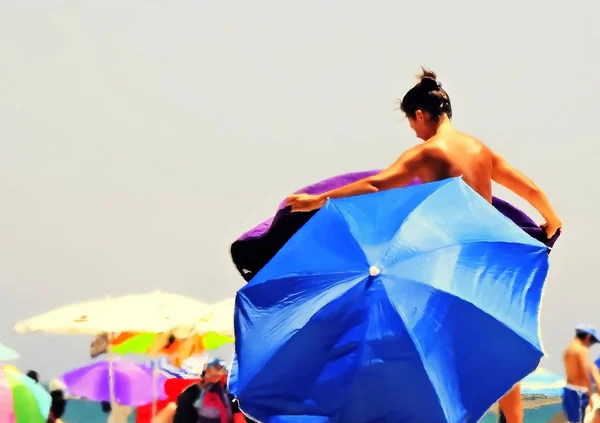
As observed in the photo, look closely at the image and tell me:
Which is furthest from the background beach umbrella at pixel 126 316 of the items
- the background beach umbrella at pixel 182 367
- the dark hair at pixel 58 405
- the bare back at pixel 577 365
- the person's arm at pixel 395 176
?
the person's arm at pixel 395 176

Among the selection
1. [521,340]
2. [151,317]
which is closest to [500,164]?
[521,340]

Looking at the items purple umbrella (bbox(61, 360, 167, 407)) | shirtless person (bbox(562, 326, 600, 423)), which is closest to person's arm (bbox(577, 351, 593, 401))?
shirtless person (bbox(562, 326, 600, 423))

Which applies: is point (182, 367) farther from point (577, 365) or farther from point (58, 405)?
point (577, 365)

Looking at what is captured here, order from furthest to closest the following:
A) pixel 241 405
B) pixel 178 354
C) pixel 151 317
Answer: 1. pixel 178 354
2. pixel 151 317
3. pixel 241 405

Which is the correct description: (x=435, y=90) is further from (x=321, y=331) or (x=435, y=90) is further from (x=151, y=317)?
(x=151, y=317)

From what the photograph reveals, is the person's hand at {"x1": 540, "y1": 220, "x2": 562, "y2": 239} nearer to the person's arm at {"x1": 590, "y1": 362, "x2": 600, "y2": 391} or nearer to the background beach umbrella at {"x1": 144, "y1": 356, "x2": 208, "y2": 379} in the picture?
the person's arm at {"x1": 590, "y1": 362, "x2": 600, "y2": 391}

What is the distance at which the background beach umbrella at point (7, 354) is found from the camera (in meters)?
11.6

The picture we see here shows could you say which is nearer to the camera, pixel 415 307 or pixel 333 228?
pixel 415 307

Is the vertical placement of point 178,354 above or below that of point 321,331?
below

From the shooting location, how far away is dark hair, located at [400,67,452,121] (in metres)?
4.58

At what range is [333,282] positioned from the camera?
12.1ft

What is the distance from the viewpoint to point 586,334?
376 inches

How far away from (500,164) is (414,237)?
1.18 meters

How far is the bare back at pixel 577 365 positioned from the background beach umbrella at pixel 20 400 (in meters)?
5.34
